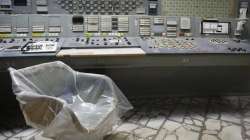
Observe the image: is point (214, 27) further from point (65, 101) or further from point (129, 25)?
point (65, 101)

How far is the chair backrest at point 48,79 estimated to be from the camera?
63.3 inches

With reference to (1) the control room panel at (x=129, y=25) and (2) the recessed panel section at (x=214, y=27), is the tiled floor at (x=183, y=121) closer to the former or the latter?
(1) the control room panel at (x=129, y=25)

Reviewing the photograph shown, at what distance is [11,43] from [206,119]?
2100 millimetres

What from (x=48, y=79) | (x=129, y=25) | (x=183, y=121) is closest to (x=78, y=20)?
(x=129, y=25)

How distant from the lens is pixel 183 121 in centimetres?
239

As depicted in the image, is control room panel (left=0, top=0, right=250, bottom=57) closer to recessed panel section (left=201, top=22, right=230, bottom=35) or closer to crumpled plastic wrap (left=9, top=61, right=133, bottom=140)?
recessed panel section (left=201, top=22, right=230, bottom=35)

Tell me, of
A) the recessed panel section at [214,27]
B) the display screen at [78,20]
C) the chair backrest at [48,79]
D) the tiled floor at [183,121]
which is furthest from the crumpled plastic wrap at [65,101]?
the recessed panel section at [214,27]

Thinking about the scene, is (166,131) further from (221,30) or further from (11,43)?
(11,43)

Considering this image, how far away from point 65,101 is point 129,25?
Result: 49.4 inches

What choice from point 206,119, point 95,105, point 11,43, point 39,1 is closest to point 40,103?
point 95,105

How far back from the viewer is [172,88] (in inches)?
115

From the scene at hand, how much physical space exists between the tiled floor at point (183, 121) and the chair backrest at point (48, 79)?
50 centimetres

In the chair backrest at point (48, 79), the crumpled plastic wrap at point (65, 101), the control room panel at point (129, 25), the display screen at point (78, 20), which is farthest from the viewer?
the display screen at point (78, 20)

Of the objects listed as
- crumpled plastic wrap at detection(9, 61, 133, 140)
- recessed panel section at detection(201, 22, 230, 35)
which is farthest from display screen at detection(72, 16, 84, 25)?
recessed panel section at detection(201, 22, 230, 35)
